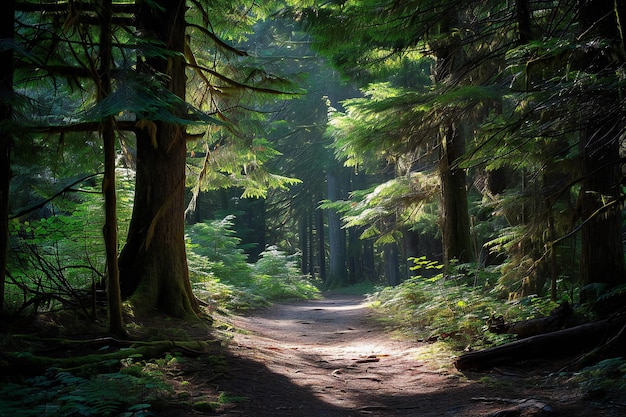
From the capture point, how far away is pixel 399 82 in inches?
850

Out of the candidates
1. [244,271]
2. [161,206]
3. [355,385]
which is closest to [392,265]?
[244,271]

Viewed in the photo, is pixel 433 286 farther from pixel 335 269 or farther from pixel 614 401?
pixel 335 269

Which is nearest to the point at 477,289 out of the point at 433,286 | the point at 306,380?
the point at 433,286

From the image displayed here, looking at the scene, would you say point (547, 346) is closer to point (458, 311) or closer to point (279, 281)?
point (458, 311)

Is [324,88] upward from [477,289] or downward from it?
upward

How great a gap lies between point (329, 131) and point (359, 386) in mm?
8349

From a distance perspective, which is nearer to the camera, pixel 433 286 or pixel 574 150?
pixel 574 150

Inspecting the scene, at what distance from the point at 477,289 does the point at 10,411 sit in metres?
8.57

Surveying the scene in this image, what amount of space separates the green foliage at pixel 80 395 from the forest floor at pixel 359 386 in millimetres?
292

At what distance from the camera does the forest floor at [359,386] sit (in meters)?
4.55

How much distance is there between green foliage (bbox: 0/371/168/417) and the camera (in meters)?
3.74

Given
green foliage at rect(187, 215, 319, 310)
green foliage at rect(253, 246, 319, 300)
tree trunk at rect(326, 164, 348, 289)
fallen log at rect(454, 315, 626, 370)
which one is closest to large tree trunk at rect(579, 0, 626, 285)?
fallen log at rect(454, 315, 626, 370)

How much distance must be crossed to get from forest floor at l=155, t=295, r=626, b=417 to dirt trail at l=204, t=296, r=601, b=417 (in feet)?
0.04

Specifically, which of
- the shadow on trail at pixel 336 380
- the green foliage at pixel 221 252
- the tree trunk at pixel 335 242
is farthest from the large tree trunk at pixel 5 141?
the tree trunk at pixel 335 242
